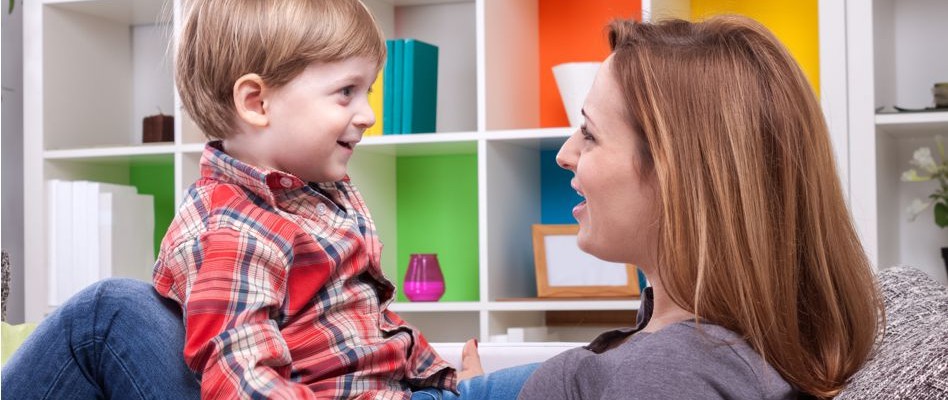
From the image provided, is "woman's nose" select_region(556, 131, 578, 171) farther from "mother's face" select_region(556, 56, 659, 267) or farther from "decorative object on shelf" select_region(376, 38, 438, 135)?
"decorative object on shelf" select_region(376, 38, 438, 135)

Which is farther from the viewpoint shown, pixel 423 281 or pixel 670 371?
pixel 423 281

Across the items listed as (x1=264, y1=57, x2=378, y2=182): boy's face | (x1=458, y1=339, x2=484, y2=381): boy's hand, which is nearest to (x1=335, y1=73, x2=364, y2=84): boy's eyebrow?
(x1=264, y1=57, x2=378, y2=182): boy's face

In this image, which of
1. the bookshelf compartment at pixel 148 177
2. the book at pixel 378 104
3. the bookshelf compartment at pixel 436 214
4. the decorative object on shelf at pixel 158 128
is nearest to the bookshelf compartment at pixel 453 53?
the bookshelf compartment at pixel 436 214

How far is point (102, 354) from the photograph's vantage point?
120 centimetres

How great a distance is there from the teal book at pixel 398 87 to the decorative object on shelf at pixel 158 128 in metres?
0.78

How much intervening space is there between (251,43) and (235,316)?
15.3 inches

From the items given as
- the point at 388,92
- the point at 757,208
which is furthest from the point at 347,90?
the point at 388,92

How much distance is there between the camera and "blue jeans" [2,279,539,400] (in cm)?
119

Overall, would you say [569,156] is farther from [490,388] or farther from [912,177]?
[912,177]

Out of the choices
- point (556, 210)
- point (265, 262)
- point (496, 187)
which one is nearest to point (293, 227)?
point (265, 262)

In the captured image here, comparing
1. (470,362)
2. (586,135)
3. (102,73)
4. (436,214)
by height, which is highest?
(102,73)

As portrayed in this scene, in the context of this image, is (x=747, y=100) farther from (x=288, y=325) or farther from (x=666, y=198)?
(x=288, y=325)

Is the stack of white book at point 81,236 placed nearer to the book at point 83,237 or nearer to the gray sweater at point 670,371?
the book at point 83,237

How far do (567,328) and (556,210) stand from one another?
348 millimetres
